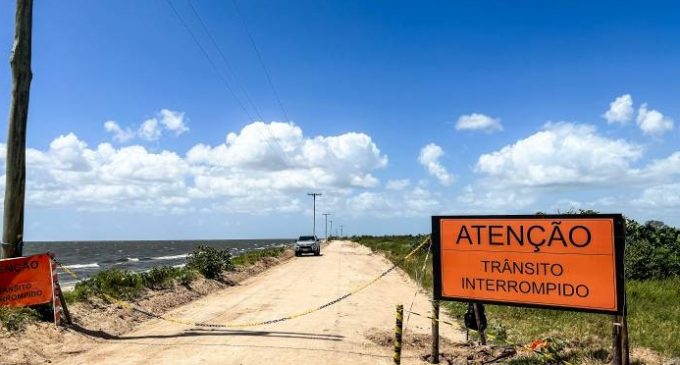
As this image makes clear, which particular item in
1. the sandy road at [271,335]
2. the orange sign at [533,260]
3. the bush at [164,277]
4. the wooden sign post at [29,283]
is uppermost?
the orange sign at [533,260]

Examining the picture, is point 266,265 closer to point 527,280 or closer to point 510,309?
point 510,309

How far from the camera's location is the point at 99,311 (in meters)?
13.2

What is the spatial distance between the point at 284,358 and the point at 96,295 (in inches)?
295

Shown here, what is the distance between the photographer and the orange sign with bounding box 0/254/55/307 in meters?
11.0

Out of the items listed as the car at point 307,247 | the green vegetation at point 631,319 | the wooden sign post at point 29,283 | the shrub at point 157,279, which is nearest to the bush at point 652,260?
the green vegetation at point 631,319

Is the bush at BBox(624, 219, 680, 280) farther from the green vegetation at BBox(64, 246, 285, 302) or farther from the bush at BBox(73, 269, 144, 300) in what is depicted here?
the bush at BBox(73, 269, 144, 300)

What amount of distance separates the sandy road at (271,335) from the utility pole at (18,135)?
3046 mm

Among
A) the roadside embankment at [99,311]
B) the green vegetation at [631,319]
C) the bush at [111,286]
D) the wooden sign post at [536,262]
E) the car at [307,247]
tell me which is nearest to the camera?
the wooden sign post at [536,262]

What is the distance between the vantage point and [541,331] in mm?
11625

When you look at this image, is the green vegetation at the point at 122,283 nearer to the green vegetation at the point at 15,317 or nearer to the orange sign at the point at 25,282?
the orange sign at the point at 25,282

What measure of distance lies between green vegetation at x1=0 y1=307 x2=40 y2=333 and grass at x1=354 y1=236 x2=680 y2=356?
917 cm

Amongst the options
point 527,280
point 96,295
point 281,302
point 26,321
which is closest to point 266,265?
point 281,302

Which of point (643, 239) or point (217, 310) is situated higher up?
point (643, 239)

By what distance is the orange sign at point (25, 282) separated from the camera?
36.1 feet
